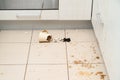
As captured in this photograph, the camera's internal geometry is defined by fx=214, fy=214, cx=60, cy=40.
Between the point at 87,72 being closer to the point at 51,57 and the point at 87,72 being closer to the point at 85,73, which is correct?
the point at 85,73

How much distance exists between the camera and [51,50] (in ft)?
5.82

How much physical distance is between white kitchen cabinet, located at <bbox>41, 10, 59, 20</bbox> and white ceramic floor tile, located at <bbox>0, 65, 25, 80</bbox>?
543 mm

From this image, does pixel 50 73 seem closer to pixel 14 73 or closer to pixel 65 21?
pixel 14 73

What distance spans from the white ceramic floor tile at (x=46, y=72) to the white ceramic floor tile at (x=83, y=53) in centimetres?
13

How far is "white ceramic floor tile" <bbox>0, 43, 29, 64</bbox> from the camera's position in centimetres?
165

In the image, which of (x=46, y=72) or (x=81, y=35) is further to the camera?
(x=81, y=35)

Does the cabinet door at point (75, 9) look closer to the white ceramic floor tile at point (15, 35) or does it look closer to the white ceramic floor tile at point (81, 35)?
the white ceramic floor tile at point (81, 35)

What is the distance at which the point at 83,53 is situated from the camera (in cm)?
174

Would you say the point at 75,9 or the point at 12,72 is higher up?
the point at 75,9

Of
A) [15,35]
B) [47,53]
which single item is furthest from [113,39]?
[15,35]

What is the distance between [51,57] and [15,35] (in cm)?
49

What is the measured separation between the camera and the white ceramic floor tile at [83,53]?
1.66m

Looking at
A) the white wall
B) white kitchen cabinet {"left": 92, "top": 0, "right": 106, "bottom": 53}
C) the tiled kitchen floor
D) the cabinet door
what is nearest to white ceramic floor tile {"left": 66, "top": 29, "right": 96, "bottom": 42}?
the tiled kitchen floor

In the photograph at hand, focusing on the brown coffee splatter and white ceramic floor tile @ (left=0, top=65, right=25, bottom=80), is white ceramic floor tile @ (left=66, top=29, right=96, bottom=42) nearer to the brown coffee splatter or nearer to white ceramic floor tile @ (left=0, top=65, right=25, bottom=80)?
the brown coffee splatter
